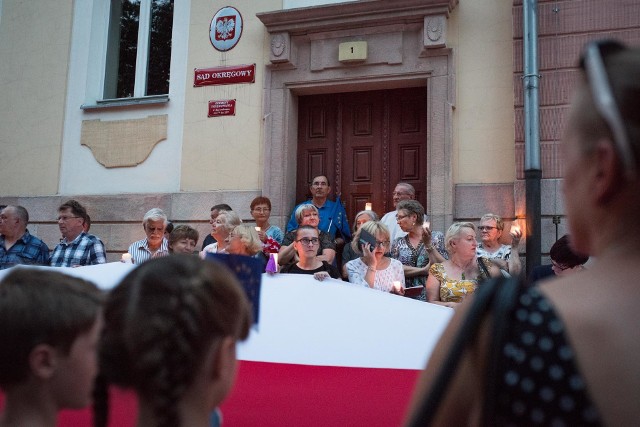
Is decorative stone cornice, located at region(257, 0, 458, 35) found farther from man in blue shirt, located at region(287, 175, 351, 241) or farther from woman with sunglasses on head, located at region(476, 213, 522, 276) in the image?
woman with sunglasses on head, located at region(476, 213, 522, 276)

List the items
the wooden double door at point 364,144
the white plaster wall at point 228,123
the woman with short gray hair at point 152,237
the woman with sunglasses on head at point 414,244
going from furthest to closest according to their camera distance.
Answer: the white plaster wall at point 228,123
the wooden double door at point 364,144
the woman with short gray hair at point 152,237
the woman with sunglasses on head at point 414,244

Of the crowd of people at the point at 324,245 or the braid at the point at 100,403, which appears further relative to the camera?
the crowd of people at the point at 324,245

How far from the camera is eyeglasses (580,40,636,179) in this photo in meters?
0.97

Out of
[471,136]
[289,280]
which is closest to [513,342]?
[289,280]

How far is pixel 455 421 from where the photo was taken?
3.30 feet

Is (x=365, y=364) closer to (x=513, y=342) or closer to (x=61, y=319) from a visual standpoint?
(x=61, y=319)

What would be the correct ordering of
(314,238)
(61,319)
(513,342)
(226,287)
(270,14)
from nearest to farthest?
(513,342)
(226,287)
(61,319)
(314,238)
(270,14)

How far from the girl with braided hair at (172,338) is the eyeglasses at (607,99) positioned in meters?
0.79

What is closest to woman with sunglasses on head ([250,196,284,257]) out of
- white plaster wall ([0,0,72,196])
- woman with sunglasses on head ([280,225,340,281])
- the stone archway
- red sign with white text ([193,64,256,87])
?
the stone archway

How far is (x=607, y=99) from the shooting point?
0.98 m

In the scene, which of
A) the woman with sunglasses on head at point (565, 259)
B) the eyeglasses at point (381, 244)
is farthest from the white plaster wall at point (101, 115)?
the woman with sunglasses on head at point (565, 259)

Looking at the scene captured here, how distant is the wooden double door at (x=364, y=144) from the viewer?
349 inches

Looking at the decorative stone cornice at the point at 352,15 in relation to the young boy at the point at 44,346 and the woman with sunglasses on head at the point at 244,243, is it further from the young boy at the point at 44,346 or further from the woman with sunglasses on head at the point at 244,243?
the young boy at the point at 44,346

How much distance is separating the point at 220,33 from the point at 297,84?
55.4 inches
